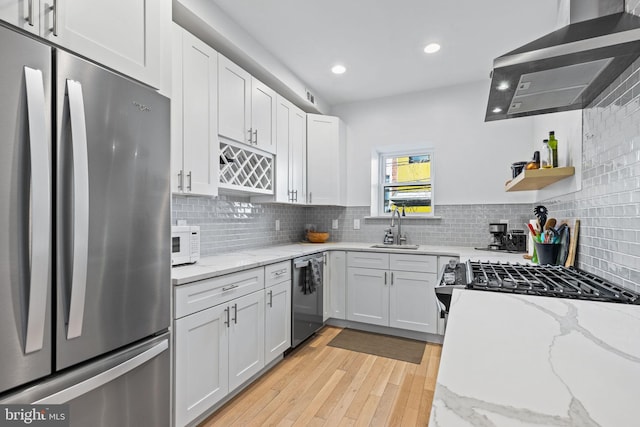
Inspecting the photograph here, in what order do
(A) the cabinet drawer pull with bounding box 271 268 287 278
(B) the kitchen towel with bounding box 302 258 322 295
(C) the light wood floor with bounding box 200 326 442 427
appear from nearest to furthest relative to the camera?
(C) the light wood floor with bounding box 200 326 442 427 → (A) the cabinet drawer pull with bounding box 271 268 287 278 → (B) the kitchen towel with bounding box 302 258 322 295

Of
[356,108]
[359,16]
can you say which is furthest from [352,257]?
[359,16]

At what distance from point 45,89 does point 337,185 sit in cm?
301

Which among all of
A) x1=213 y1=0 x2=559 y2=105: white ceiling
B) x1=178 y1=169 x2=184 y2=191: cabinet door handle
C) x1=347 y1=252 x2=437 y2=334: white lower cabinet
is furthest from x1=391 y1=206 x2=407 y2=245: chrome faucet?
x1=178 y1=169 x2=184 y2=191: cabinet door handle

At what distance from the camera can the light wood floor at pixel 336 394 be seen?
1872mm

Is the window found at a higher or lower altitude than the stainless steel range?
higher

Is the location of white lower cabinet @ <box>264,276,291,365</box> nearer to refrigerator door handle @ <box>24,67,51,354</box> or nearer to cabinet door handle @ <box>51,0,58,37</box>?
refrigerator door handle @ <box>24,67,51,354</box>

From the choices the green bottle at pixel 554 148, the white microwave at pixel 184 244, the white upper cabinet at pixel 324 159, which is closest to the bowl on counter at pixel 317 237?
the white upper cabinet at pixel 324 159

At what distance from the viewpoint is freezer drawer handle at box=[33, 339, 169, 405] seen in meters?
1.04

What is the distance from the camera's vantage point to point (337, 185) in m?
3.81

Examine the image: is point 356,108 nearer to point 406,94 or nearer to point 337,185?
point 406,94

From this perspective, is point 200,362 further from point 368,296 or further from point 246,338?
point 368,296

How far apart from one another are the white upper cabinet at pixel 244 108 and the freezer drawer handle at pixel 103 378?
1515 mm

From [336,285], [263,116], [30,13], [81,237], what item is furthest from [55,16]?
[336,285]

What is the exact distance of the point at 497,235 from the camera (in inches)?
123
